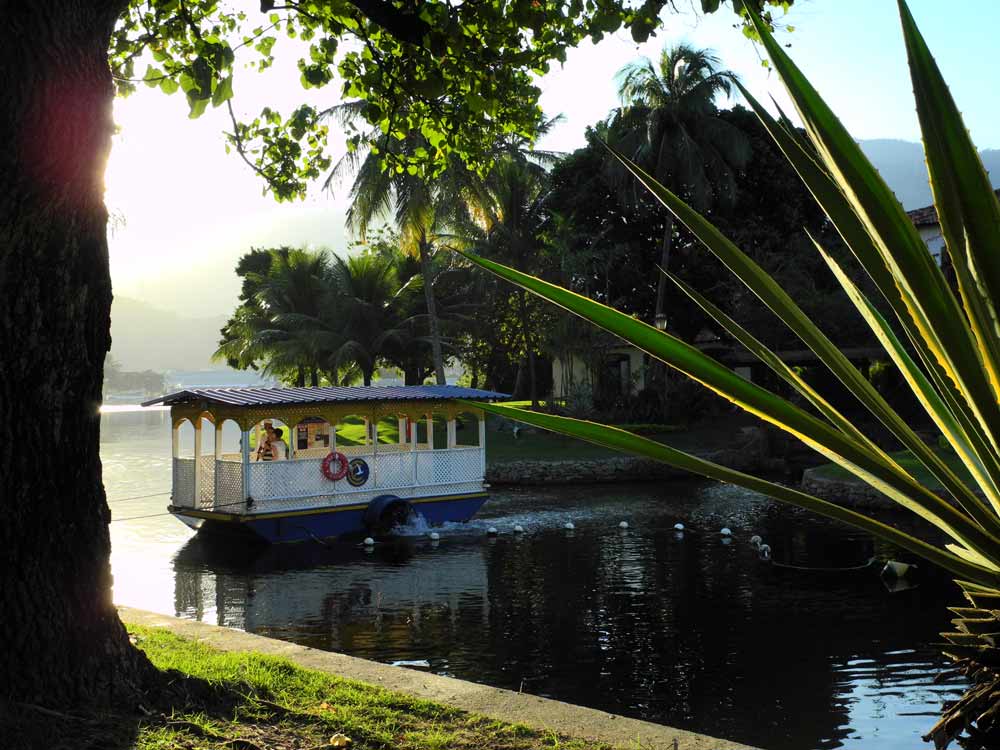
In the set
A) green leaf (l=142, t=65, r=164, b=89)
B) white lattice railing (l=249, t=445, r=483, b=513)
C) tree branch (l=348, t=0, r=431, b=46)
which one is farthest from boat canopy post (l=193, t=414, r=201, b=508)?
tree branch (l=348, t=0, r=431, b=46)

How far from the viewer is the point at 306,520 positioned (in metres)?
18.9

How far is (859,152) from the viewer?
5.13ft

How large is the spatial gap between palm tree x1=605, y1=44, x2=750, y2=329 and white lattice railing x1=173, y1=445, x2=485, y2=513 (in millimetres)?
17132

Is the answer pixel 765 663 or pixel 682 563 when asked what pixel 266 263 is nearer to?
pixel 682 563

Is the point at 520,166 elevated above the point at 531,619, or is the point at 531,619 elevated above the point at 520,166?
the point at 520,166

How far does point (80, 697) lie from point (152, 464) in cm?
3512

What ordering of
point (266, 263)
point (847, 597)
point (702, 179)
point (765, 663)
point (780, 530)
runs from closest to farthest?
point (765, 663) < point (847, 597) < point (780, 530) < point (702, 179) < point (266, 263)

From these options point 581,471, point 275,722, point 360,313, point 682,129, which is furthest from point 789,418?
point 360,313

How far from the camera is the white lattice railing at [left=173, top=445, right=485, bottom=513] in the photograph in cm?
1853

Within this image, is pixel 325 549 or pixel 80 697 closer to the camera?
pixel 80 697

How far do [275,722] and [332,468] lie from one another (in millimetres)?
14379

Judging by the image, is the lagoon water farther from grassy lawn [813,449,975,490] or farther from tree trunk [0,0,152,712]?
tree trunk [0,0,152,712]

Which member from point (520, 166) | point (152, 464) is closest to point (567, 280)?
point (520, 166)

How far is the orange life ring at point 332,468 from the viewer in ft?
63.2
